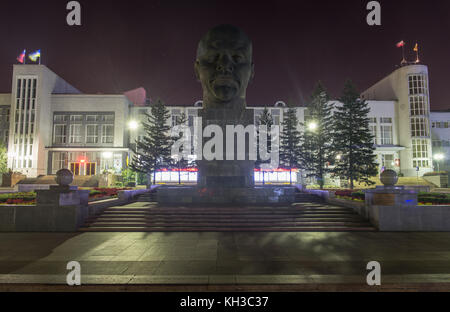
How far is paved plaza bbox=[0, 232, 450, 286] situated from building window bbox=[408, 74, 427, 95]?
4771 centimetres

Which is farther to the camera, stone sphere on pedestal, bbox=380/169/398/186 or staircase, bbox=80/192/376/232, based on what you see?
stone sphere on pedestal, bbox=380/169/398/186

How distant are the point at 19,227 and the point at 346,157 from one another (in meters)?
29.1

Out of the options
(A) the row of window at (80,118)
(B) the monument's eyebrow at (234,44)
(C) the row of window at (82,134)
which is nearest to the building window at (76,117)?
(A) the row of window at (80,118)

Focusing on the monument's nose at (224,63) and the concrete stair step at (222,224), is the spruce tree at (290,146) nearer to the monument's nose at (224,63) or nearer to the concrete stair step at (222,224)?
the monument's nose at (224,63)

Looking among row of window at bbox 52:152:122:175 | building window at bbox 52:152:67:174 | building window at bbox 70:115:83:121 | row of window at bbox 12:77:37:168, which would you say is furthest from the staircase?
row of window at bbox 12:77:37:168

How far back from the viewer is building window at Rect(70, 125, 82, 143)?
144 feet

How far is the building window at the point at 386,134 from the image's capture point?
155 feet

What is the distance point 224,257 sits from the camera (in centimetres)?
618

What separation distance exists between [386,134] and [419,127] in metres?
5.14

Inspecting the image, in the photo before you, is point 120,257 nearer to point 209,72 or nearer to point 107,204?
point 107,204

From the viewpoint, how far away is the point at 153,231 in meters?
9.50

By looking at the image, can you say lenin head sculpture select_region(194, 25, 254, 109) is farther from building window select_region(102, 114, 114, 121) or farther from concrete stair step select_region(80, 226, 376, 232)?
building window select_region(102, 114, 114, 121)

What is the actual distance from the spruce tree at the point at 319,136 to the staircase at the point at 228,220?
2026cm
